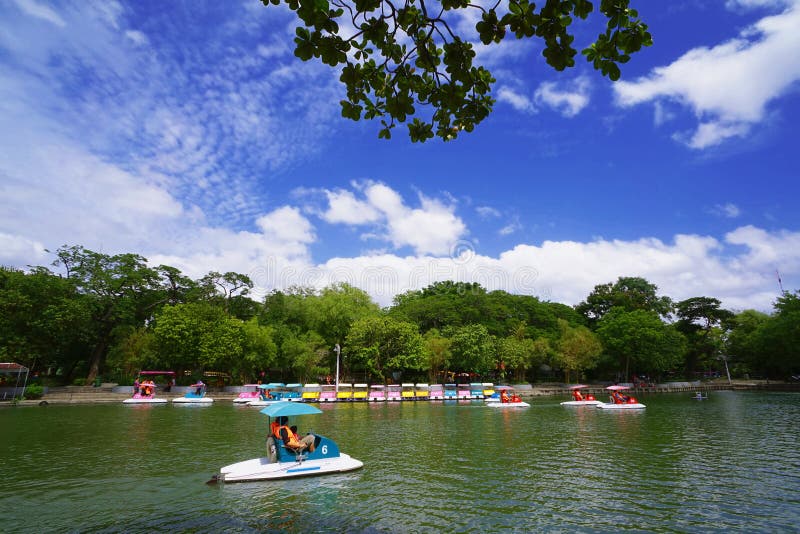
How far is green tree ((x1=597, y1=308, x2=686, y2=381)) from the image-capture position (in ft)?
192

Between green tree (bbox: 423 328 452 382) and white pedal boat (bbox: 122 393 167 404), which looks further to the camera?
green tree (bbox: 423 328 452 382)

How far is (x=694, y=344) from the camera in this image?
70.2m

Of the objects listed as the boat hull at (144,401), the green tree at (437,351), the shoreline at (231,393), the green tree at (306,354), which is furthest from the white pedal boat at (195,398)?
the green tree at (437,351)

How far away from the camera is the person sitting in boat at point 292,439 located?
42.6 ft

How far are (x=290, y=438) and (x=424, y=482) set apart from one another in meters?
4.18

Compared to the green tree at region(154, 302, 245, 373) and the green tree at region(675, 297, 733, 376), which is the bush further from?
the green tree at region(675, 297, 733, 376)

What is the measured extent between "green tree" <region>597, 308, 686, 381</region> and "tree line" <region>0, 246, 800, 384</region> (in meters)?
0.20

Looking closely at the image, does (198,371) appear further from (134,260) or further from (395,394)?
(395,394)

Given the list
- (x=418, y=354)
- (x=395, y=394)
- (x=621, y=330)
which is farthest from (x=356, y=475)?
(x=621, y=330)

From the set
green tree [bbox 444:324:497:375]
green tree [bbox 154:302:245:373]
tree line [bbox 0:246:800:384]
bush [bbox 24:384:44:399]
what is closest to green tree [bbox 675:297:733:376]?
tree line [bbox 0:246:800:384]

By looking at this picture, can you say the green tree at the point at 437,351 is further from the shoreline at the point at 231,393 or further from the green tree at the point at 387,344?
the shoreline at the point at 231,393


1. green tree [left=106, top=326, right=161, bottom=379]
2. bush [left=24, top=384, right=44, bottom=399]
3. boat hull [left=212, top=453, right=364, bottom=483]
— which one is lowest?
boat hull [left=212, top=453, right=364, bottom=483]

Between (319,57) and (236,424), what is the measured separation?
934 inches

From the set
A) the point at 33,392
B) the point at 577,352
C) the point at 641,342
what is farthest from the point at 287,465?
the point at 641,342
